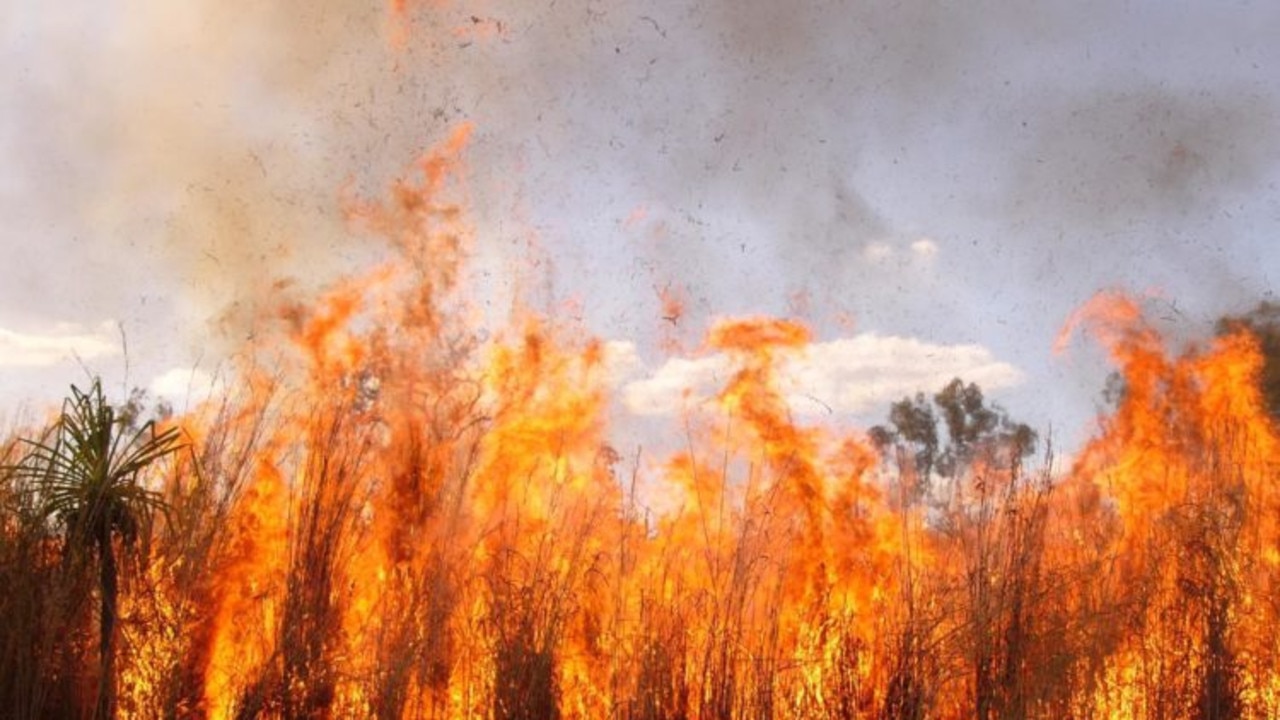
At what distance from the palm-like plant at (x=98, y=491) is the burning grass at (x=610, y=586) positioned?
5.5 inches

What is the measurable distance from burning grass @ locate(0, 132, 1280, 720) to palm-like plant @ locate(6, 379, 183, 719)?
140mm

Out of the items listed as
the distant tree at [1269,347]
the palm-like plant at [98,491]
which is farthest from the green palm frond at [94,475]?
the distant tree at [1269,347]

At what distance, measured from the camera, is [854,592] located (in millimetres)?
8094

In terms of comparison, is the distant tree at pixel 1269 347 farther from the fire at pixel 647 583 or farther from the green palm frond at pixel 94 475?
the green palm frond at pixel 94 475

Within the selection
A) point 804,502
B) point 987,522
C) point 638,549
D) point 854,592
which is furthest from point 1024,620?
point 638,549

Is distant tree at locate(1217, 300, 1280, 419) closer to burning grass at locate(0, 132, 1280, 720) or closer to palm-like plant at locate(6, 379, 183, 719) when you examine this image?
burning grass at locate(0, 132, 1280, 720)

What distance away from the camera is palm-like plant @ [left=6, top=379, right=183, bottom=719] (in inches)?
270

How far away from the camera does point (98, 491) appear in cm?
691

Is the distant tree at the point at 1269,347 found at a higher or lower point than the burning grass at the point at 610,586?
higher

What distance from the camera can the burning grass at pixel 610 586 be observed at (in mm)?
6926

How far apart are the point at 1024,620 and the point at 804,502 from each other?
1802 mm

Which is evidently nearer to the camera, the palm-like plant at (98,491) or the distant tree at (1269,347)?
the palm-like plant at (98,491)

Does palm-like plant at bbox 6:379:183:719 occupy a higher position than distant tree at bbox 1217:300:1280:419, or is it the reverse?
distant tree at bbox 1217:300:1280:419

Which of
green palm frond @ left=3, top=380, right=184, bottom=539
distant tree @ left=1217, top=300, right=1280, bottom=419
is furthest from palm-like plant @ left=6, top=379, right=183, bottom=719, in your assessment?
distant tree @ left=1217, top=300, right=1280, bottom=419
